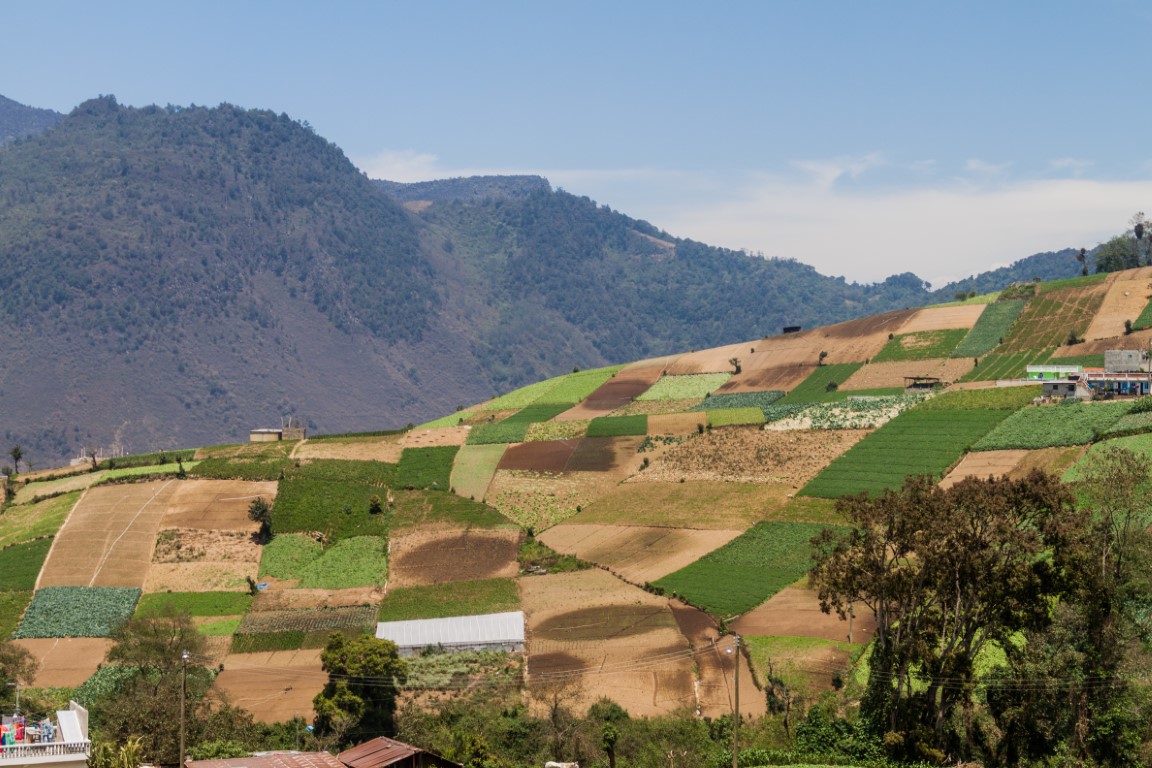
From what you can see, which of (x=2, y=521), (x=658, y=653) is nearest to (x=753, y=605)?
(x=658, y=653)

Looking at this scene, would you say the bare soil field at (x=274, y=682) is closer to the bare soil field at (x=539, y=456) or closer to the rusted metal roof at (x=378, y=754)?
the rusted metal roof at (x=378, y=754)

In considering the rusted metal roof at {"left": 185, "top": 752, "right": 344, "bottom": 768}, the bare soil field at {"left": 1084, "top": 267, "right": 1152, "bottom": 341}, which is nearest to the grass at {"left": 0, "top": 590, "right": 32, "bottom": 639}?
the rusted metal roof at {"left": 185, "top": 752, "right": 344, "bottom": 768}

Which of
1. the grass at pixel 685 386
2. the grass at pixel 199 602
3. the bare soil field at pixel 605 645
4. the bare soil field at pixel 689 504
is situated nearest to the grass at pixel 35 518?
the grass at pixel 199 602

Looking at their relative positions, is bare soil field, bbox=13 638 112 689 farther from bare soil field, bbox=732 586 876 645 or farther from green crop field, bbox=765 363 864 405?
green crop field, bbox=765 363 864 405

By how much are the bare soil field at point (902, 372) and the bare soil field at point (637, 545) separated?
45052mm

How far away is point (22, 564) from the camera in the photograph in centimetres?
12331

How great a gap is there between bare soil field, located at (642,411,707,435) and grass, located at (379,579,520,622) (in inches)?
1664

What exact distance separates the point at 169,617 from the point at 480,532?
35038 mm

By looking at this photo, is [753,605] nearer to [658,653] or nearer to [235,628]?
[658,653]

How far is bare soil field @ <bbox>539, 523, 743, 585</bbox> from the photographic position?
116 meters

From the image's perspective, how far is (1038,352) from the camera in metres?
156

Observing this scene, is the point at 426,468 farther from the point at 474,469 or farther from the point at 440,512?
the point at 440,512

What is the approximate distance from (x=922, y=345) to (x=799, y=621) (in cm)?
7851

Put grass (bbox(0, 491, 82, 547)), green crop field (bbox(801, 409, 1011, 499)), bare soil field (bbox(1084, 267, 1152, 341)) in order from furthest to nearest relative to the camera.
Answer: bare soil field (bbox(1084, 267, 1152, 341)), grass (bbox(0, 491, 82, 547)), green crop field (bbox(801, 409, 1011, 499))
